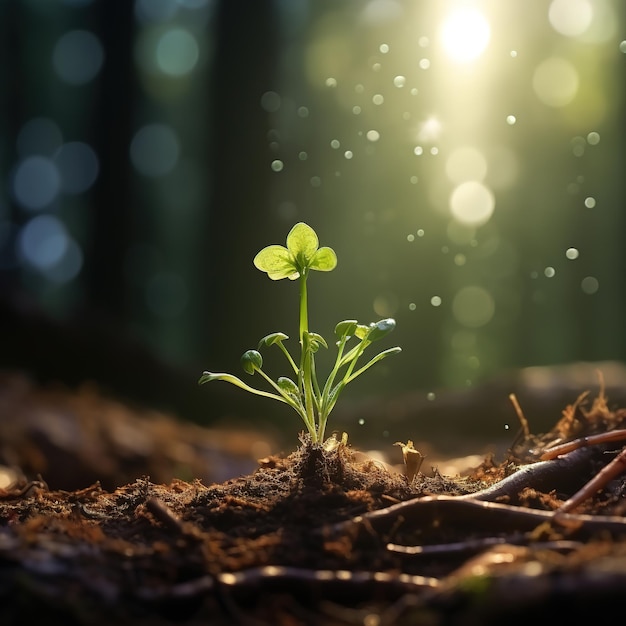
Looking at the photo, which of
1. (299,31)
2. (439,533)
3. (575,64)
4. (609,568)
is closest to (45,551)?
(439,533)

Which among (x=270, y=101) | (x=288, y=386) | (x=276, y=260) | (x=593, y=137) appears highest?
(x=270, y=101)

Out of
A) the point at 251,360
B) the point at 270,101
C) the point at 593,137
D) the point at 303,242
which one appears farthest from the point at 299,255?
the point at 270,101

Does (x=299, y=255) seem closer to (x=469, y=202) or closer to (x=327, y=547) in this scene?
(x=327, y=547)

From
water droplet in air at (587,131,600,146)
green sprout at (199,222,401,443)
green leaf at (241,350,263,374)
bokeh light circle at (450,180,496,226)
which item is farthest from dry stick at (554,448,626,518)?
bokeh light circle at (450,180,496,226)

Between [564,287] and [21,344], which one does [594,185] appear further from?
[21,344]

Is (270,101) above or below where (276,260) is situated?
above

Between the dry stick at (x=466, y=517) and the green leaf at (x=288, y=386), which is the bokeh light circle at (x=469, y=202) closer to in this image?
the green leaf at (x=288, y=386)
